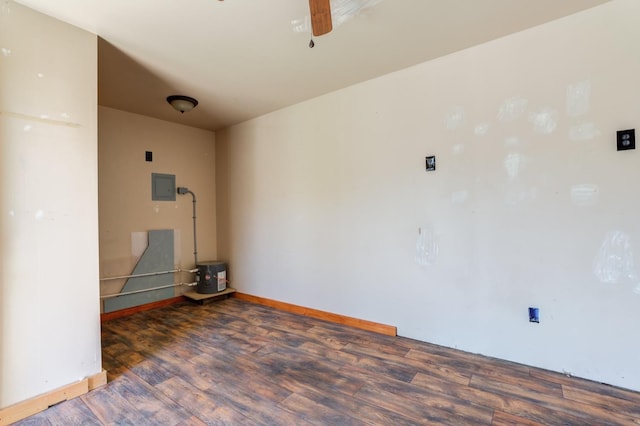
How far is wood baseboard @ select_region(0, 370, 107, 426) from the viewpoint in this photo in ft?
5.61

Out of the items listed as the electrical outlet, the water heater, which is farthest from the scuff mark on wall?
the water heater

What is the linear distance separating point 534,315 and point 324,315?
1.95m

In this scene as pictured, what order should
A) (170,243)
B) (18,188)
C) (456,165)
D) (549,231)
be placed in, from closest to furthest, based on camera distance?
(18,188) < (549,231) < (456,165) < (170,243)

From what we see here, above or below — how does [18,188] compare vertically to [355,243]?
above

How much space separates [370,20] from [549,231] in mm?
1958

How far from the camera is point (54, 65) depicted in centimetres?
193

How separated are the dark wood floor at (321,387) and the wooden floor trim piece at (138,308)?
0.61 metres

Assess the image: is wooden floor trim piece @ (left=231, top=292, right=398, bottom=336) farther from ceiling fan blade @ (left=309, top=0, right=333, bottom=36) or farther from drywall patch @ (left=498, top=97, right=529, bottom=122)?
ceiling fan blade @ (left=309, top=0, right=333, bottom=36)

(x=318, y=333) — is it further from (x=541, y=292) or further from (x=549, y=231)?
(x=549, y=231)

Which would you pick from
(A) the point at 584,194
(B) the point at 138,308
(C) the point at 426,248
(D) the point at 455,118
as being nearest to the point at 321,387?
(C) the point at 426,248

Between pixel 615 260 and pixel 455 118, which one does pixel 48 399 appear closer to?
pixel 455 118

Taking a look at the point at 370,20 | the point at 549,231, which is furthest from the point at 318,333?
the point at 370,20

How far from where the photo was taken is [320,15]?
1.44m

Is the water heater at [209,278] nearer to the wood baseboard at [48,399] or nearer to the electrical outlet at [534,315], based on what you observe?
the wood baseboard at [48,399]
